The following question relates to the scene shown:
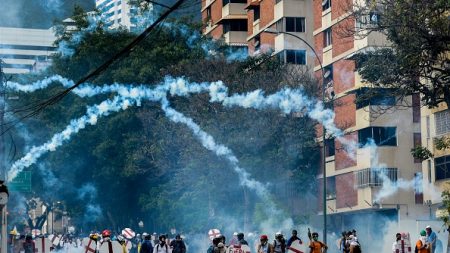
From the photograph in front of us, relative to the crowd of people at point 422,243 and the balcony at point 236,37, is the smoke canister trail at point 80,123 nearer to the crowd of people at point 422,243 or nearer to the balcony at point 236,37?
the balcony at point 236,37

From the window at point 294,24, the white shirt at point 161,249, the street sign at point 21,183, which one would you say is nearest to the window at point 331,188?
the window at point 294,24

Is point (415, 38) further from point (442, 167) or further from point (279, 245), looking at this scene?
point (442, 167)

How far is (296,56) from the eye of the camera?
75375 millimetres

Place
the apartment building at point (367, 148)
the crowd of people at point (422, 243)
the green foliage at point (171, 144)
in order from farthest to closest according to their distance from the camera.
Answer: the apartment building at point (367, 148)
the green foliage at point (171, 144)
the crowd of people at point (422, 243)

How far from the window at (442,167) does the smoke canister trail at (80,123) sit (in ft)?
67.5

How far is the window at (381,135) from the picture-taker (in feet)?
205

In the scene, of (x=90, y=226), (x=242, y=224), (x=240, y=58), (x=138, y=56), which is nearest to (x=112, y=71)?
(x=138, y=56)

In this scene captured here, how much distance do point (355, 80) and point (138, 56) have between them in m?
13.3

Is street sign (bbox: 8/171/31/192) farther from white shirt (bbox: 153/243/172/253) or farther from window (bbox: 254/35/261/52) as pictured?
window (bbox: 254/35/261/52)

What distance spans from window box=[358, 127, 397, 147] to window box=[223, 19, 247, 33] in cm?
2998

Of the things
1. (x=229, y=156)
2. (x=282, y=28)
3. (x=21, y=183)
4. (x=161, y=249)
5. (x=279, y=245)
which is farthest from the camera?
(x=282, y=28)

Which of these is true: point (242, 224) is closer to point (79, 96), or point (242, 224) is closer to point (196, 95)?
point (196, 95)

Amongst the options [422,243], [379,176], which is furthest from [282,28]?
[422,243]

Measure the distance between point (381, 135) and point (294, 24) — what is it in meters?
14.9
